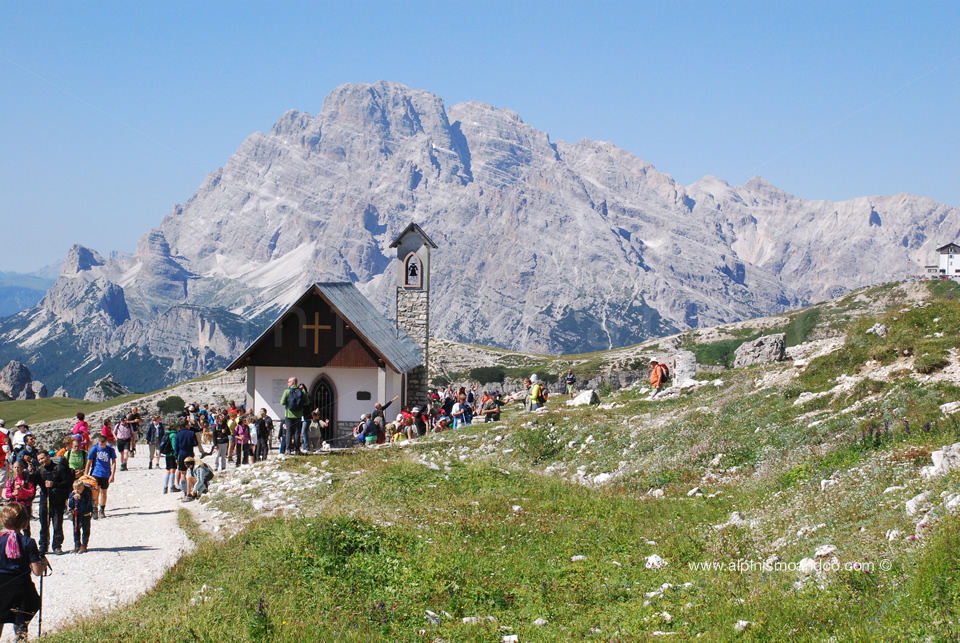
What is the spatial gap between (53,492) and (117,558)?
2.00 m

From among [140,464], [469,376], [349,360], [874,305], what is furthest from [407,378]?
[874,305]

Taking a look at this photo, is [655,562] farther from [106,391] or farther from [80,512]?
[106,391]

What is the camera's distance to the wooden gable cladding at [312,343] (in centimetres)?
3753

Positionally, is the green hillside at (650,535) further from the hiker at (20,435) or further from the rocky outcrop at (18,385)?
the rocky outcrop at (18,385)

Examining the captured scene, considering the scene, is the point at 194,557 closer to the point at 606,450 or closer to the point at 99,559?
the point at 99,559

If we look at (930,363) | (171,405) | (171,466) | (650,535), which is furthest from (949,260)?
(650,535)

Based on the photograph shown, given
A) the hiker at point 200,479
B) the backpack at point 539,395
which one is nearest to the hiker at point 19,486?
the hiker at point 200,479

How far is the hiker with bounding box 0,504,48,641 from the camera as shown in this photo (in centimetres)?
1059

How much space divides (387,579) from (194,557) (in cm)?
391

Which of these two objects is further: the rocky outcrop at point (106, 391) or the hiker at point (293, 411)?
the rocky outcrop at point (106, 391)

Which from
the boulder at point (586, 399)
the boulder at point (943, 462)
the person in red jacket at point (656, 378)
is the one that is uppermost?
the person in red jacket at point (656, 378)

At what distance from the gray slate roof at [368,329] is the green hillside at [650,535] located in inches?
567

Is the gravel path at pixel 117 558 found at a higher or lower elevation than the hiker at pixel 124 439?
lower

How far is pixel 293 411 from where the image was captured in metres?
26.0
